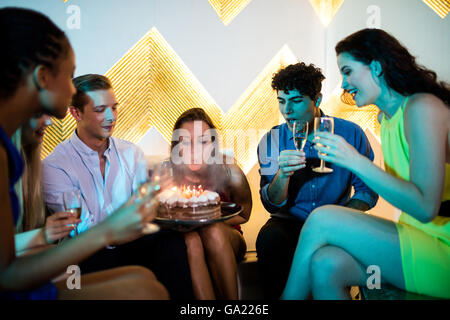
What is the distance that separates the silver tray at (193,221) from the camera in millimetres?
2033

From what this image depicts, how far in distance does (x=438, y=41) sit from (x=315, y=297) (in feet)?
8.82

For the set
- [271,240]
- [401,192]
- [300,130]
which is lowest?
[271,240]

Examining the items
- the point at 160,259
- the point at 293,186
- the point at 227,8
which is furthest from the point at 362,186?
the point at 227,8

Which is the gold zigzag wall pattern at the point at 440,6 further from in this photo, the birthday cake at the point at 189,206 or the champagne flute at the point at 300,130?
the birthday cake at the point at 189,206

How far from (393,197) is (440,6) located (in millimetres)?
2502

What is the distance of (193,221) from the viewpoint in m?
2.03

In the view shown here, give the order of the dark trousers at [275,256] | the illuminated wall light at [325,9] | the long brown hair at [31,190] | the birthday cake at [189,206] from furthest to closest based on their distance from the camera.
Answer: the illuminated wall light at [325,9] < the dark trousers at [275,256] < the birthday cake at [189,206] < the long brown hair at [31,190]

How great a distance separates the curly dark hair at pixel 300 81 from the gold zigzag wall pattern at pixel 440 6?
1.45m

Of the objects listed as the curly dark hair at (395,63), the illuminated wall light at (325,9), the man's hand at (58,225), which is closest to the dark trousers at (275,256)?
the curly dark hair at (395,63)

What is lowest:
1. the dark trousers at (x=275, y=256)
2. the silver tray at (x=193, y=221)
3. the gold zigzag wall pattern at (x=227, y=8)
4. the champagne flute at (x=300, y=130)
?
the dark trousers at (x=275, y=256)

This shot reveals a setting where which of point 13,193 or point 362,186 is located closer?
point 13,193

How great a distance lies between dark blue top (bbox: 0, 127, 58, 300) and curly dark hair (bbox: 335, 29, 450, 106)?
1.76m

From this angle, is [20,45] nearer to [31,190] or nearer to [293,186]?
[31,190]

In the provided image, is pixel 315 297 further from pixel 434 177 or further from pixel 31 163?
pixel 31 163
